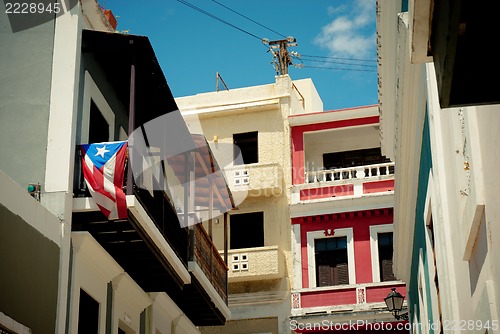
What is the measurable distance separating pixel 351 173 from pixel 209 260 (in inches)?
437

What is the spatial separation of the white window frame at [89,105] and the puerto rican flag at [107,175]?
583 millimetres

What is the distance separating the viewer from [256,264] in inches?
1072

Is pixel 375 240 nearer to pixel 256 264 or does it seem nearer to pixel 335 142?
pixel 256 264

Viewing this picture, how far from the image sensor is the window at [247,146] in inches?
1160

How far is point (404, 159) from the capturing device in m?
13.8

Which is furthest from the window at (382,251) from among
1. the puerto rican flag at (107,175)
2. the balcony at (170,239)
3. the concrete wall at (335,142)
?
the puerto rican flag at (107,175)

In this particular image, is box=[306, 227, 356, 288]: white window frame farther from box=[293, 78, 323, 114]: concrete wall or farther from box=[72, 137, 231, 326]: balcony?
box=[293, 78, 323, 114]: concrete wall

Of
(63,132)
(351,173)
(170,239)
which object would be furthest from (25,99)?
(351,173)

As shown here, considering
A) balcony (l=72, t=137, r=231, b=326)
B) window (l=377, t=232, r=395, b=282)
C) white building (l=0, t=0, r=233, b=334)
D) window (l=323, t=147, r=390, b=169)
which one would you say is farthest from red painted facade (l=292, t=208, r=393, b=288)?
white building (l=0, t=0, r=233, b=334)

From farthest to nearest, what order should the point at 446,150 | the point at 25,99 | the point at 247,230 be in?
1. the point at 247,230
2. the point at 25,99
3. the point at 446,150

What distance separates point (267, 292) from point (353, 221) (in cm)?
345

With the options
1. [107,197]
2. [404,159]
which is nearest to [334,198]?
[404,159]

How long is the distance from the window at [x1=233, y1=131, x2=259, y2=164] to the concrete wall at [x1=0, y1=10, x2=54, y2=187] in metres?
16.0

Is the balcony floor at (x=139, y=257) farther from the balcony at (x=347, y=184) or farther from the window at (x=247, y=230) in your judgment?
the balcony at (x=347, y=184)
